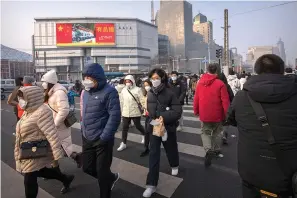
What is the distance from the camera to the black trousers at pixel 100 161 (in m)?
3.29

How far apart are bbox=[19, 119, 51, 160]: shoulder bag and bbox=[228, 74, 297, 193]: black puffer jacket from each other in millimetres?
2435

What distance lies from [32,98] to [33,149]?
2.11 ft

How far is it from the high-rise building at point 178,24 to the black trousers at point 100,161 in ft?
435

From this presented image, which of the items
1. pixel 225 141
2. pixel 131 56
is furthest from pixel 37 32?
pixel 225 141

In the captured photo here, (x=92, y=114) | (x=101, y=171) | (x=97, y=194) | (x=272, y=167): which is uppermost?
(x=92, y=114)

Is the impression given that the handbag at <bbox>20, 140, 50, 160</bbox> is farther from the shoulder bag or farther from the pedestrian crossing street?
the pedestrian crossing street

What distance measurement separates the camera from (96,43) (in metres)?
90.2

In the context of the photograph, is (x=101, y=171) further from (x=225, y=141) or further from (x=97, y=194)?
(x=225, y=141)

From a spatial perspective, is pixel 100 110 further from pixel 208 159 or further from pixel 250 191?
pixel 208 159

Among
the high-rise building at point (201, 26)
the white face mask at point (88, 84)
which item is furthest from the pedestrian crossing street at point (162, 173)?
the high-rise building at point (201, 26)

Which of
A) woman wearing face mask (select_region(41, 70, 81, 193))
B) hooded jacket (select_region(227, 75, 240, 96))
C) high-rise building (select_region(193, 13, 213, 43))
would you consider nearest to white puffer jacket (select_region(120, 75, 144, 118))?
woman wearing face mask (select_region(41, 70, 81, 193))

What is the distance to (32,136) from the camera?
10.4 feet

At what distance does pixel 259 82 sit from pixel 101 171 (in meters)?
2.27

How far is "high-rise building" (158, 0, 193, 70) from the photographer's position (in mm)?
136675
